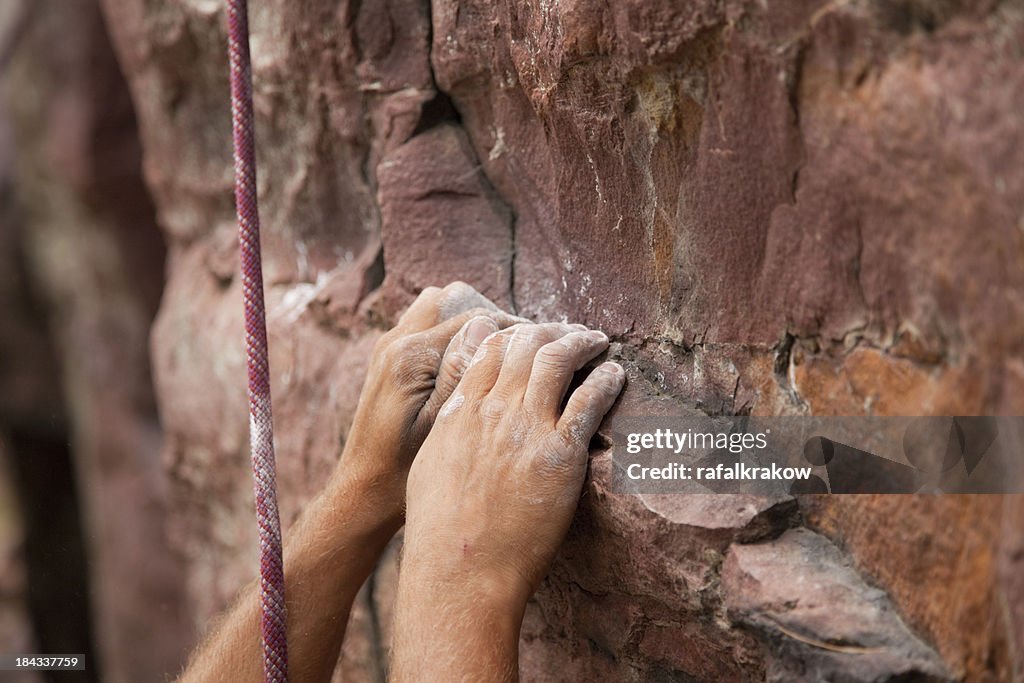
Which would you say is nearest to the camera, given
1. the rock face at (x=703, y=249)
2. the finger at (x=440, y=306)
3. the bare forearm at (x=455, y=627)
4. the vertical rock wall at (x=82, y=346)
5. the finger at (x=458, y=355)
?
the rock face at (x=703, y=249)

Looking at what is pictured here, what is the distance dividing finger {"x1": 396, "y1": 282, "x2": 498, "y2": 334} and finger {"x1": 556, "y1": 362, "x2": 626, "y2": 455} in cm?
21

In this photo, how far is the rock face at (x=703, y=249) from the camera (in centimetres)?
70

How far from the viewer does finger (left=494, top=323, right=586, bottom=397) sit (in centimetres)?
98

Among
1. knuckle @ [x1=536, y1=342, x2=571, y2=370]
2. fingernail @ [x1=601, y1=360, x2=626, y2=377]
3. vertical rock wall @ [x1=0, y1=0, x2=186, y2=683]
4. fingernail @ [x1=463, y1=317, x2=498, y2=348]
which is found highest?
knuckle @ [x1=536, y1=342, x2=571, y2=370]

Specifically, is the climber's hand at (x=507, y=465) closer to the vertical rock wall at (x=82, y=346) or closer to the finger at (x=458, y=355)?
the finger at (x=458, y=355)

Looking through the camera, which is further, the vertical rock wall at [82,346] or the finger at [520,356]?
the vertical rock wall at [82,346]

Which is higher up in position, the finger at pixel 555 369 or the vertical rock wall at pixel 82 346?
the finger at pixel 555 369

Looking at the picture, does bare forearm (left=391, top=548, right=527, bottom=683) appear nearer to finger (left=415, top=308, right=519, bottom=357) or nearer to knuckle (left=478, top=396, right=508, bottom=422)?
knuckle (left=478, top=396, right=508, bottom=422)

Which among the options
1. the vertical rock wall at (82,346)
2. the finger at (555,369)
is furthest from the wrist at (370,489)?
the vertical rock wall at (82,346)

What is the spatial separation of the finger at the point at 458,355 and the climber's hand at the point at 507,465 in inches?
1.5

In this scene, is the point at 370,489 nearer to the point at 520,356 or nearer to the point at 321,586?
the point at 321,586

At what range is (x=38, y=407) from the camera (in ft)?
9.37

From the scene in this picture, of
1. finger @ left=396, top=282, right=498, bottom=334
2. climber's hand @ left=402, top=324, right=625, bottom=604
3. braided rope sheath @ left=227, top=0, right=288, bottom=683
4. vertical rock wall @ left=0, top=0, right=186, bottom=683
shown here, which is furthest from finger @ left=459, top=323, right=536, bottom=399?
vertical rock wall @ left=0, top=0, right=186, bottom=683

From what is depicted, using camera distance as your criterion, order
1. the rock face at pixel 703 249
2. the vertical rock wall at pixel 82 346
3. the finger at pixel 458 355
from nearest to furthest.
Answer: the rock face at pixel 703 249 < the finger at pixel 458 355 < the vertical rock wall at pixel 82 346
